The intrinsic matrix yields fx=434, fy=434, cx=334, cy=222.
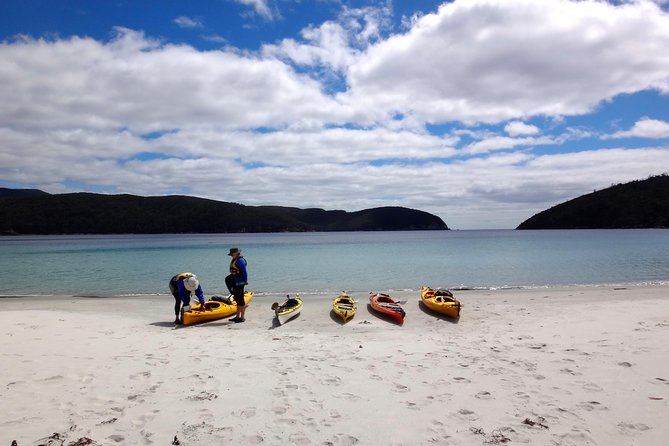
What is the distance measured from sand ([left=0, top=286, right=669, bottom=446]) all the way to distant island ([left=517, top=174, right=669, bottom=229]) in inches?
5599

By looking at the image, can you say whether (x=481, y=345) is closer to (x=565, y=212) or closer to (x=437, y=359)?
(x=437, y=359)

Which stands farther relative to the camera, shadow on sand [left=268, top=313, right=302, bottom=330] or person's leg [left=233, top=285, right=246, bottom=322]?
person's leg [left=233, top=285, right=246, bottom=322]

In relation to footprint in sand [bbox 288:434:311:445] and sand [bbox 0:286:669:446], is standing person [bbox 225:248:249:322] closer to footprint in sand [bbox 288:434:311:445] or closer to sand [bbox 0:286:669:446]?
sand [bbox 0:286:669:446]

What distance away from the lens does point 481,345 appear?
848 centimetres

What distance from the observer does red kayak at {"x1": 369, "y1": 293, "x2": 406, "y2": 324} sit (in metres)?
11.6

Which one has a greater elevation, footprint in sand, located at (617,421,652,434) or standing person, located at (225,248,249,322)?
standing person, located at (225,248,249,322)

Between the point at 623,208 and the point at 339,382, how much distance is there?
512 feet

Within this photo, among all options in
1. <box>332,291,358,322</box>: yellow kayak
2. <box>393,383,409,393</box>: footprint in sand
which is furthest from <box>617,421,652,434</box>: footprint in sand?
<box>332,291,358,322</box>: yellow kayak

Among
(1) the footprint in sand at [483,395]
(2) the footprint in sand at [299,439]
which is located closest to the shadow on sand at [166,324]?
(2) the footprint in sand at [299,439]

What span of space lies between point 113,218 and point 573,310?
149 meters

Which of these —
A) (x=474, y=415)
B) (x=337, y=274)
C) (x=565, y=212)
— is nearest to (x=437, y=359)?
(x=474, y=415)

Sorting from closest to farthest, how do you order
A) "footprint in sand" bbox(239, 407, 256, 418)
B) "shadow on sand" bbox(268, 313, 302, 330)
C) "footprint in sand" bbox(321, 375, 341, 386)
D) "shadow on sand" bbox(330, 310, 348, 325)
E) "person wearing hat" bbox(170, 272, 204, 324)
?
1. "footprint in sand" bbox(239, 407, 256, 418)
2. "footprint in sand" bbox(321, 375, 341, 386)
3. "shadow on sand" bbox(268, 313, 302, 330)
4. "person wearing hat" bbox(170, 272, 204, 324)
5. "shadow on sand" bbox(330, 310, 348, 325)

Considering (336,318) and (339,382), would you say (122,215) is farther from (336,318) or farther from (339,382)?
(339,382)

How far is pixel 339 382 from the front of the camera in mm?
6203
